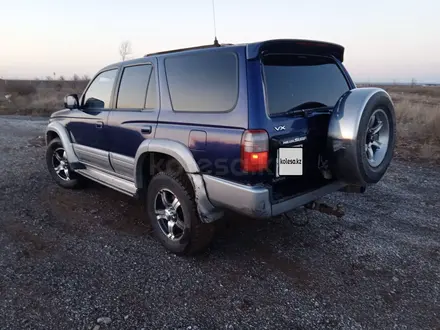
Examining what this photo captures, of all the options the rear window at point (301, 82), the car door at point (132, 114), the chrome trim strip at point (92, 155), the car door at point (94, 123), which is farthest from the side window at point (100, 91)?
the rear window at point (301, 82)

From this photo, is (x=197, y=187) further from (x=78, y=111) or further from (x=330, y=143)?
(x=78, y=111)

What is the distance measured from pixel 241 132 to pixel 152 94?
1296 mm

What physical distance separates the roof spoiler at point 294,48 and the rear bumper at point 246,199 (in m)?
1.02

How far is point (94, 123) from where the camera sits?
13.2 ft

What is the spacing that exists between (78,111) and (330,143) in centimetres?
339

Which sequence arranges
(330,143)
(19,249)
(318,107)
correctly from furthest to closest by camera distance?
(19,249)
(318,107)
(330,143)

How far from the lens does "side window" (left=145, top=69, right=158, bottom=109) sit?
3232 mm

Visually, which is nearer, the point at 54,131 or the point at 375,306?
the point at 375,306

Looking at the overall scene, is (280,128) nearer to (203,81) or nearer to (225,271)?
(203,81)

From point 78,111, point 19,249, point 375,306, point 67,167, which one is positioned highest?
point 78,111

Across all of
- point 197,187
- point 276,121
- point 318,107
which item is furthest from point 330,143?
point 197,187

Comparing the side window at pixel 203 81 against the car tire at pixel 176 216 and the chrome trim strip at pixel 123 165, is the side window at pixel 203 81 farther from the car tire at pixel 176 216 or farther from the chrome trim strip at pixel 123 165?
the chrome trim strip at pixel 123 165

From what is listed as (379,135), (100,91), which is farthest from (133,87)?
(379,135)

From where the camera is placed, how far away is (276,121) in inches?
98.4
